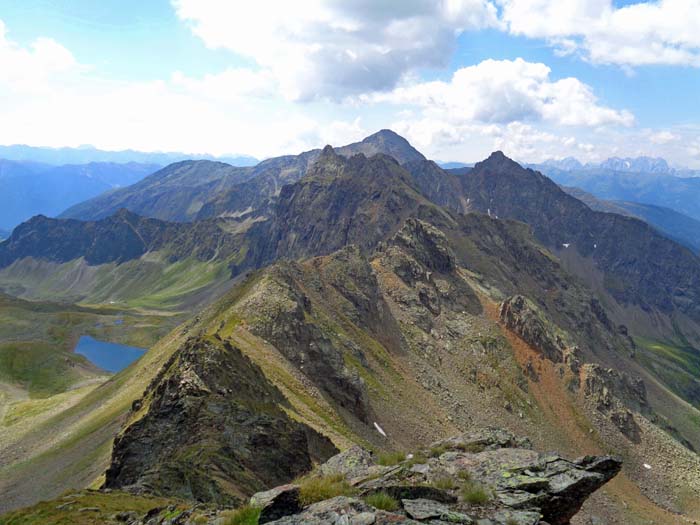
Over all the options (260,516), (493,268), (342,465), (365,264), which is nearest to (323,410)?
(342,465)

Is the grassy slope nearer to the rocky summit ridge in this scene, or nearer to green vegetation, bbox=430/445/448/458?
the rocky summit ridge

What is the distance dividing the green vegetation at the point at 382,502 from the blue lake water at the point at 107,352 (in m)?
174

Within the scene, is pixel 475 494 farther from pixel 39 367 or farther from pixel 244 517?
pixel 39 367

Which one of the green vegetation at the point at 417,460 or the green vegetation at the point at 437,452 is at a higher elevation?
the green vegetation at the point at 417,460

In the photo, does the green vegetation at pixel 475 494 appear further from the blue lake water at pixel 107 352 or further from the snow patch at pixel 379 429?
the blue lake water at pixel 107 352

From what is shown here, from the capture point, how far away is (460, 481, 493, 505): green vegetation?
666 inches

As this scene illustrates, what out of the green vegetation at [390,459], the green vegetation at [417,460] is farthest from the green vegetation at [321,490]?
the green vegetation at [417,460]

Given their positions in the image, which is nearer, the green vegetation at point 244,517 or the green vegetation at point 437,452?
the green vegetation at point 244,517

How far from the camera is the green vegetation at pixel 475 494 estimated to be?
55.5 feet

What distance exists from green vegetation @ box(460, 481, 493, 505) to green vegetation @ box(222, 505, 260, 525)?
742 cm

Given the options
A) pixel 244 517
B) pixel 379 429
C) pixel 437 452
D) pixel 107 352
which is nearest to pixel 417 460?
pixel 437 452

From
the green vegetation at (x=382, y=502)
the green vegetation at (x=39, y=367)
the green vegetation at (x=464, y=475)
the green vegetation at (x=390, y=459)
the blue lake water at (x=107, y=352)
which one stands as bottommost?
the blue lake water at (x=107, y=352)

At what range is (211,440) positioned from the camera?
31625 millimetres

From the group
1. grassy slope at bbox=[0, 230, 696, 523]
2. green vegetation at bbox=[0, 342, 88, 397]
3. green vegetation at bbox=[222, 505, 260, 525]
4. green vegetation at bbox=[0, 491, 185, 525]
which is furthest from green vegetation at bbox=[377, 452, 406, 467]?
green vegetation at bbox=[0, 342, 88, 397]
